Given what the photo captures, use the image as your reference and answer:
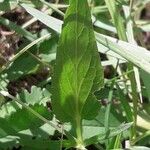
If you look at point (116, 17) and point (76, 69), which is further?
point (116, 17)

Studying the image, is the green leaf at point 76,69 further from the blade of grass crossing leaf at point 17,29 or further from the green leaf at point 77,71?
the blade of grass crossing leaf at point 17,29

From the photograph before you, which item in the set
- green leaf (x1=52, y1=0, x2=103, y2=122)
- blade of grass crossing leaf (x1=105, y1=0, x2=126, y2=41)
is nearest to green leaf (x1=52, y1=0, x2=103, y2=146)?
green leaf (x1=52, y1=0, x2=103, y2=122)

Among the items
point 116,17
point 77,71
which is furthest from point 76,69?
point 116,17

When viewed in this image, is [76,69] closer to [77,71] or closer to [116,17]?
[77,71]

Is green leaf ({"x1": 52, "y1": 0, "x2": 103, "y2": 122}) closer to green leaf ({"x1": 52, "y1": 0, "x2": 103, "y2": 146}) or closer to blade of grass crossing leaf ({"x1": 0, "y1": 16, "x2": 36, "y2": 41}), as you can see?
green leaf ({"x1": 52, "y1": 0, "x2": 103, "y2": 146})

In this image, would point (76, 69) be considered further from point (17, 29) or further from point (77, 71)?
point (17, 29)

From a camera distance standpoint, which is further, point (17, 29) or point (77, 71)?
point (17, 29)

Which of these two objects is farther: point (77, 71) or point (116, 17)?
point (116, 17)

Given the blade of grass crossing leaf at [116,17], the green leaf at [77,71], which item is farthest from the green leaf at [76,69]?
the blade of grass crossing leaf at [116,17]
